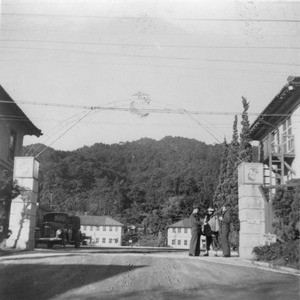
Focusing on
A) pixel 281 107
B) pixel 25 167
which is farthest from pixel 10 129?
pixel 281 107

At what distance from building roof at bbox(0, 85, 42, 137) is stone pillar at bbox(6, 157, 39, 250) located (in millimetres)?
4301

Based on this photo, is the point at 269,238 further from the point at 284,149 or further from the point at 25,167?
the point at 284,149

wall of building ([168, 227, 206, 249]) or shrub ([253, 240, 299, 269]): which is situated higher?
shrub ([253, 240, 299, 269])

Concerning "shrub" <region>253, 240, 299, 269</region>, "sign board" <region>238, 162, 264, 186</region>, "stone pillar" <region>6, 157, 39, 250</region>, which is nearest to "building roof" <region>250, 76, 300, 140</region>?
"sign board" <region>238, 162, 264, 186</region>

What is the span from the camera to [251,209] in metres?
13.0

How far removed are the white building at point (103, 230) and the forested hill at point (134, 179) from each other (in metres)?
7.66

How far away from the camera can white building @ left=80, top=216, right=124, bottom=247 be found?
3570 inches

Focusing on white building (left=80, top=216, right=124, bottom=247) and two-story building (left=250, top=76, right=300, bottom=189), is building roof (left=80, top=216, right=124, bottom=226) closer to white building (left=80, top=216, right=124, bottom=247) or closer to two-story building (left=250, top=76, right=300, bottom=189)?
white building (left=80, top=216, right=124, bottom=247)

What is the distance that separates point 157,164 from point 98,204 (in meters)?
19.6

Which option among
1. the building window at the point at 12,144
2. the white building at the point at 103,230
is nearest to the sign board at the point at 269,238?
the building window at the point at 12,144

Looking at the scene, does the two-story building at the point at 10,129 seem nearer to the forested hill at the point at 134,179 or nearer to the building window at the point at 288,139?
the building window at the point at 288,139

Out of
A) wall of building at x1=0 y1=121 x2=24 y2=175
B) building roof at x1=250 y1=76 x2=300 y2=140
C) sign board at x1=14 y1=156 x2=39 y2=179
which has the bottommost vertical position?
sign board at x1=14 y1=156 x2=39 y2=179

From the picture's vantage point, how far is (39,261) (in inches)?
387

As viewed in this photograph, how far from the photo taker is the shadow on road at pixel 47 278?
691 cm
